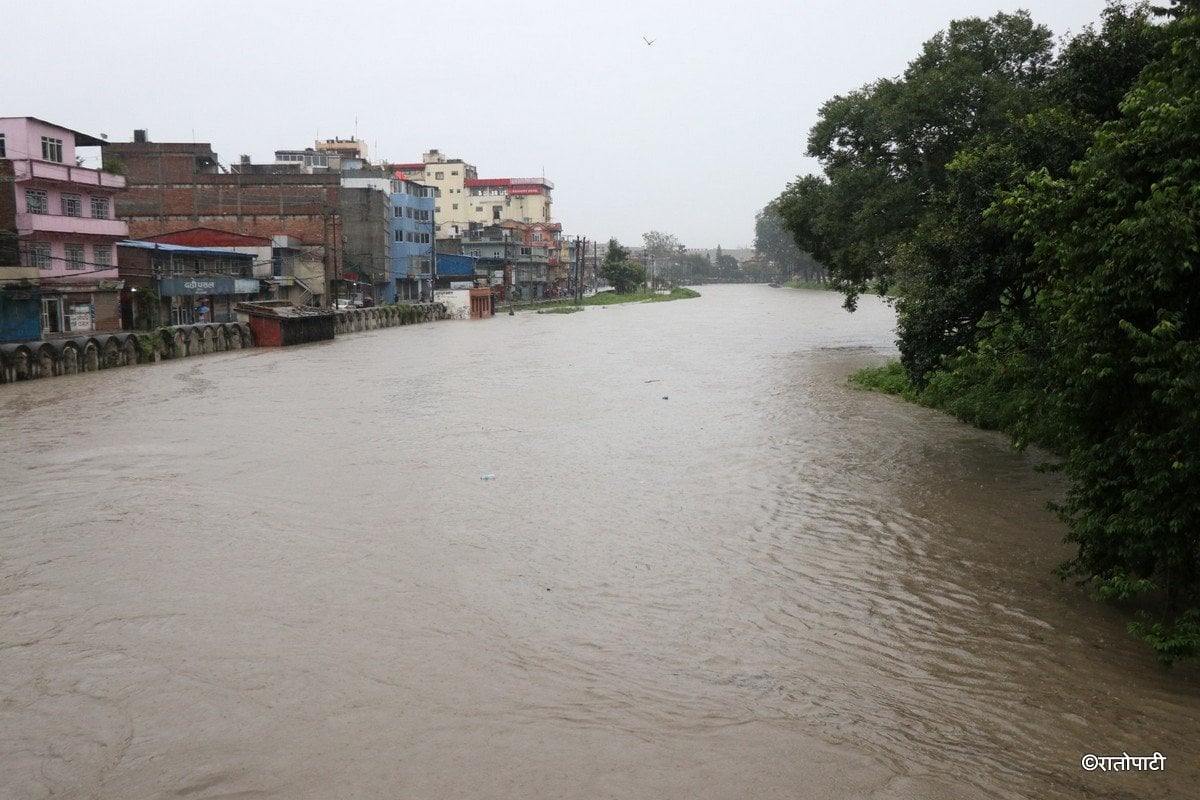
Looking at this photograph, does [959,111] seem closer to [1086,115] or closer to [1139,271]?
[1086,115]

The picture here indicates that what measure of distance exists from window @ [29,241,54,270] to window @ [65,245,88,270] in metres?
0.92

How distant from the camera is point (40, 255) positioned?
112 feet

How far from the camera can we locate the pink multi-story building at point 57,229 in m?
32.8

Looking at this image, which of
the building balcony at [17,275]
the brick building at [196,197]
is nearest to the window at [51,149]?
the building balcony at [17,275]

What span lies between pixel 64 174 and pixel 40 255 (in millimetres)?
3144

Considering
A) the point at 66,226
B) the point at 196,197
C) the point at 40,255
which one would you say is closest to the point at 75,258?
the point at 66,226

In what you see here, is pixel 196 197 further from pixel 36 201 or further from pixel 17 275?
pixel 17 275

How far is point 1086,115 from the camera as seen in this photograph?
539 inches

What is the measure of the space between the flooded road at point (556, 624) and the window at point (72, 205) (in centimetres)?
2018

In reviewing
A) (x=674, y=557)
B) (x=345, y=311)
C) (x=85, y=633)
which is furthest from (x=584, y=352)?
(x=85, y=633)

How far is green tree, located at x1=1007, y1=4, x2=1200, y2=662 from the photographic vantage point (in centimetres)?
703

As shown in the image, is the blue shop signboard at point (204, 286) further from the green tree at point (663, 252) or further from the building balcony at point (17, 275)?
the green tree at point (663, 252)

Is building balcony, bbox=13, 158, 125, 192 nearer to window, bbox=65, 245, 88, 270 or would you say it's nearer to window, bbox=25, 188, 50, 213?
window, bbox=25, 188, 50, 213

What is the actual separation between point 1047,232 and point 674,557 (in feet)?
16.7
